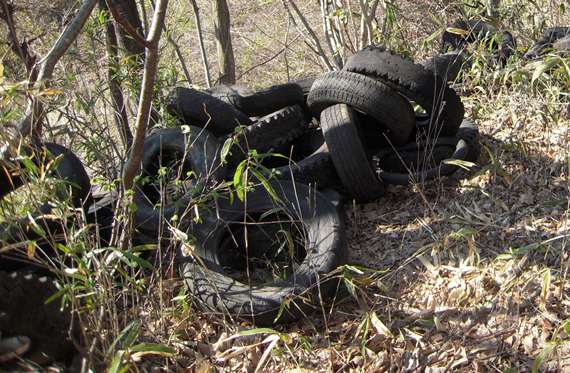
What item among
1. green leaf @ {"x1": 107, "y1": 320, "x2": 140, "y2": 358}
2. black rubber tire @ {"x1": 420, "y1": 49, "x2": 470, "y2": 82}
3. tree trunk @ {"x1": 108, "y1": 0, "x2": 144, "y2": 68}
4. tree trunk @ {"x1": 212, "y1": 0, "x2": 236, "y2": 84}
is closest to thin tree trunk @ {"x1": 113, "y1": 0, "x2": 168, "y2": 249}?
green leaf @ {"x1": 107, "y1": 320, "x2": 140, "y2": 358}

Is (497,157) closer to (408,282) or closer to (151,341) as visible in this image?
(408,282)

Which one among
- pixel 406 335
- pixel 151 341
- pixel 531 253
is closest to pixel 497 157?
pixel 531 253

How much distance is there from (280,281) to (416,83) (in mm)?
1552

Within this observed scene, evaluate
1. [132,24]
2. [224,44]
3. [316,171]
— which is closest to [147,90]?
[316,171]

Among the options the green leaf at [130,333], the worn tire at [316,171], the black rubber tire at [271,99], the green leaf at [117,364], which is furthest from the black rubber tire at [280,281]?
the black rubber tire at [271,99]

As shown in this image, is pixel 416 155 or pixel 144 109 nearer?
pixel 144 109

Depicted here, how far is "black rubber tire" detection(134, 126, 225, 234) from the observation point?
3843 mm

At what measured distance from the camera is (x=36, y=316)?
2.81m

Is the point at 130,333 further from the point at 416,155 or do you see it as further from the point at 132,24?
the point at 132,24

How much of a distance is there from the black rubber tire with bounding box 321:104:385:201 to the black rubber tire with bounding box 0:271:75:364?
184 cm

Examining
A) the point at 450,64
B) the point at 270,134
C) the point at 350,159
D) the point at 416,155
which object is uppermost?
the point at 450,64

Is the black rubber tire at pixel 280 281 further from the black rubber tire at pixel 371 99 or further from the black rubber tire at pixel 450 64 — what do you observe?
the black rubber tire at pixel 450 64

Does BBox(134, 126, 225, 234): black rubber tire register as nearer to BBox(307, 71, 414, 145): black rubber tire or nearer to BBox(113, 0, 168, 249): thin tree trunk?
BBox(113, 0, 168, 249): thin tree trunk

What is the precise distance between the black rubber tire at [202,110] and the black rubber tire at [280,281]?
0.74 metres
